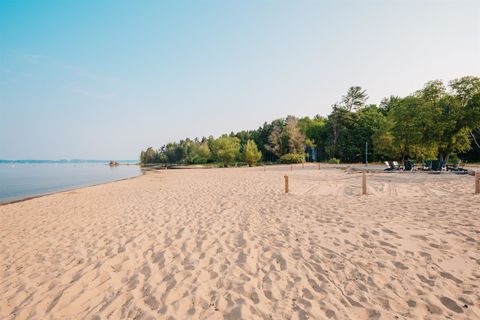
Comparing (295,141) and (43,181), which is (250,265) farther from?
(295,141)

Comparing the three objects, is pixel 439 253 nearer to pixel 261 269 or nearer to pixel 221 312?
pixel 261 269

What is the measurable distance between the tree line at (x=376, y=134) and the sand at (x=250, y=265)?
48.3ft

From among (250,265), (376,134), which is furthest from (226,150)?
(250,265)

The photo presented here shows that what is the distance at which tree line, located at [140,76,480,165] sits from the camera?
19.7 m

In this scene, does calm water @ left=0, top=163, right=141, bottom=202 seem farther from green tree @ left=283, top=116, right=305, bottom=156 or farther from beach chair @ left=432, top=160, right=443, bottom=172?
green tree @ left=283, top=116, right=305, bottom=156

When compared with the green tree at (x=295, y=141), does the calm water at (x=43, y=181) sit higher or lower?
lower

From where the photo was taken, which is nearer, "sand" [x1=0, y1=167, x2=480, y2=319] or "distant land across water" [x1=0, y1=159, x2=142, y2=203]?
"sand" [x1=0, y1=167, x2=480, y2=319]

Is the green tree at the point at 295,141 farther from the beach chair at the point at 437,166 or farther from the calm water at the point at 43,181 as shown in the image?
the calm water at the point at 43,181

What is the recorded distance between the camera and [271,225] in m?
7.16

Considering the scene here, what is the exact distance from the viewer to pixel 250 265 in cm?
463

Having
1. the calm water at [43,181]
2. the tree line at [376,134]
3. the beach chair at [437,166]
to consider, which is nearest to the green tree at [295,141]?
the tree line at [376,134]

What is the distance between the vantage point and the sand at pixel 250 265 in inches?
133

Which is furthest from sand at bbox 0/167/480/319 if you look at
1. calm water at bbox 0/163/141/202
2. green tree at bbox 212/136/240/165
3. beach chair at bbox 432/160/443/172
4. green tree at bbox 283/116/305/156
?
green tree at bbox 212/136/240/165

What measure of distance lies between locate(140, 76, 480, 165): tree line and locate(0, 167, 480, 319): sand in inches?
580
